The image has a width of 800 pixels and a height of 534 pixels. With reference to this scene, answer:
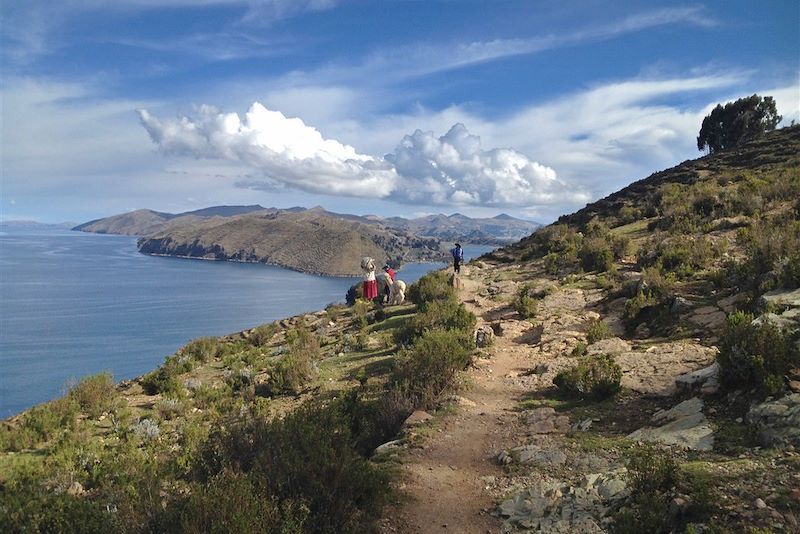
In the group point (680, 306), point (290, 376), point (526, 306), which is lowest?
point (290, 376)

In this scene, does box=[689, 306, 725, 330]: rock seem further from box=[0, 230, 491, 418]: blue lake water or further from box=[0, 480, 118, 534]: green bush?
box=[0, 230, 491, 418]: blue lake water

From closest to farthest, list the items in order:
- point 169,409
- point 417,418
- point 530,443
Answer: point 530,443
point 417,418
point 169,409

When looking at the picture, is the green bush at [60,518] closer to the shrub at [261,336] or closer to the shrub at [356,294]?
the shrub at [261,336]

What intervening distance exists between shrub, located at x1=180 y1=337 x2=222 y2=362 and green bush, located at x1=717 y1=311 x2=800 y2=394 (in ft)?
53.7

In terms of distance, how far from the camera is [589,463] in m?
5.96

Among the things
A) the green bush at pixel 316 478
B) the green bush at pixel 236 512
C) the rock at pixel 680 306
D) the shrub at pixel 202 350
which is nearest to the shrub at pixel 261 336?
the shrub at pixel 202 350

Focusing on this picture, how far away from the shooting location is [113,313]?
7438 cm

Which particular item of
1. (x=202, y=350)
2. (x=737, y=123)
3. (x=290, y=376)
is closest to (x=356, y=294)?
(x=202, y=350)

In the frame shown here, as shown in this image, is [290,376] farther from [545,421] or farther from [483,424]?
[545,421]

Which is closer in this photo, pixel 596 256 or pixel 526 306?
pixel 526 306

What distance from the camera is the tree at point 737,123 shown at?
55094 mm

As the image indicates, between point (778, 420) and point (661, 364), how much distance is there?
3.74 metres

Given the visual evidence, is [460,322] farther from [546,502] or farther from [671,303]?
[546,502]

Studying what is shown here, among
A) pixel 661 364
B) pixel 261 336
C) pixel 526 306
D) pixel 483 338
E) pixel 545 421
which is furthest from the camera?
pixel 261 336
